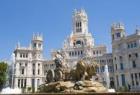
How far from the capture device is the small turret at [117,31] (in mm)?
94294

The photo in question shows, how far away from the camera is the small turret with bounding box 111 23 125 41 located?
309ft

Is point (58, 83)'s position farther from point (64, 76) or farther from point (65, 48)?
point (65, 48)

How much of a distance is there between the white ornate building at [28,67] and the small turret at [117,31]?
114 feet

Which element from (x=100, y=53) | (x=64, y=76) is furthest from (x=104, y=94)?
(x=100, y=53)

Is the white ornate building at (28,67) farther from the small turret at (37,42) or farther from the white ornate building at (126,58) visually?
the white ornate building at (126,58)

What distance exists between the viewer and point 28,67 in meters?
105

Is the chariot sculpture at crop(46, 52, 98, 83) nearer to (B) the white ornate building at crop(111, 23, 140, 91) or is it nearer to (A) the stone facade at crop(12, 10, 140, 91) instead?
(A) the stone facade at crop(12, 10, 140, 91)

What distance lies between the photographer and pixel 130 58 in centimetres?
8694

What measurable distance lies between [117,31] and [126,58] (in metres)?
13.1

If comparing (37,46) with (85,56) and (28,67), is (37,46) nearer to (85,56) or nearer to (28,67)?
(28,67)

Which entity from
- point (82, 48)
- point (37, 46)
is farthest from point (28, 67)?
point (82, 48)

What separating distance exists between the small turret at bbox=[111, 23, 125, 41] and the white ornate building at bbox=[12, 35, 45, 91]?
3467 cm

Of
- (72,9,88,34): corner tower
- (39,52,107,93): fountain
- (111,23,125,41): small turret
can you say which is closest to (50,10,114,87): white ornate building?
(72,9,88,34): corner tower

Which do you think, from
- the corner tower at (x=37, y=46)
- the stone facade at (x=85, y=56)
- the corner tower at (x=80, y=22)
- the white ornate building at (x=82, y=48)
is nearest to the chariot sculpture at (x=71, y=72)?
the stone facade at (x=85, y=56)
